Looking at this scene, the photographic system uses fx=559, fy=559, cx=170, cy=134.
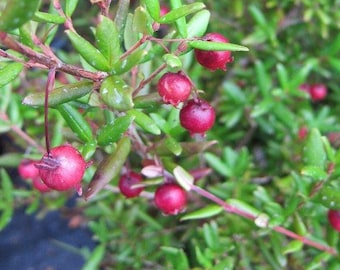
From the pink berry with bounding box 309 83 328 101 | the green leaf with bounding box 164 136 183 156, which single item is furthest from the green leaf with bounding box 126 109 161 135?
the pink berry with bounding box 309 83 328 101

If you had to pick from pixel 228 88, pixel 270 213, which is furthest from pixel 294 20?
pixel 270 213

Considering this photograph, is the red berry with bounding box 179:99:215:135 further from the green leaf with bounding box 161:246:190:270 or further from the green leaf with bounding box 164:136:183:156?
the green leaf with bounding box 161:246:190:270

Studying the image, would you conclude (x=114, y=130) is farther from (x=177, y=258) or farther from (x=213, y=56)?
(x=177, y=258)

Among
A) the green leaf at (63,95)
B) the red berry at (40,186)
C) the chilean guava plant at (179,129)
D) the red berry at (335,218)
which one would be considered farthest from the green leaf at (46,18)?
the red berry at (335,218)

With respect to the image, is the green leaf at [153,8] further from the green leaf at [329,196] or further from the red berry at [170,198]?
the green leaf at [329,196]

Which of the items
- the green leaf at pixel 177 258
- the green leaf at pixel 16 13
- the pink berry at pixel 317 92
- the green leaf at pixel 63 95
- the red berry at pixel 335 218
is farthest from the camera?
the pink berry at pixel 317 92

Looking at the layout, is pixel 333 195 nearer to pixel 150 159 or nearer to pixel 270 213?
pixel 270 213

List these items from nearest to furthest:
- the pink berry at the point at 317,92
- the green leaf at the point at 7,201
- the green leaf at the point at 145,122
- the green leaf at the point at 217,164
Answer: the green leaf at the point at 145,122 → the green leaf at the point at 217,164 → the green leaf at the point at 7,201 → the pink berry at the point at 317,92
